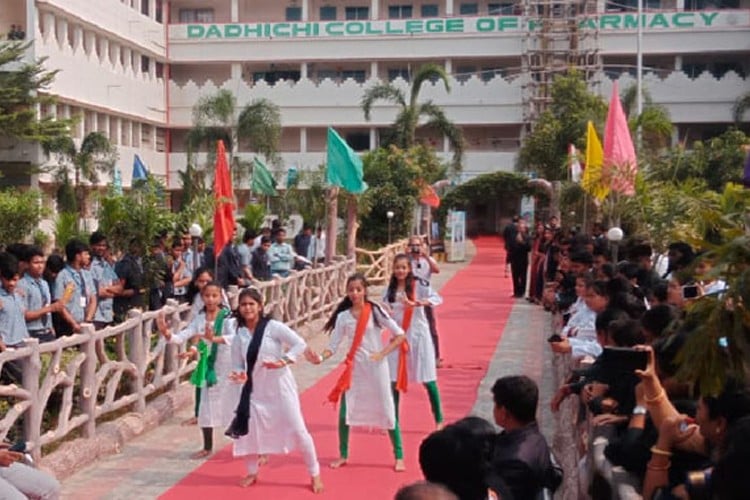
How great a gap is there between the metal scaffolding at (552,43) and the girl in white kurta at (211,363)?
2983 cm

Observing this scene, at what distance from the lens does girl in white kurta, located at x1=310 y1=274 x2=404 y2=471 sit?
21.5 ft

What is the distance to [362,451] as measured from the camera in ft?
23.2

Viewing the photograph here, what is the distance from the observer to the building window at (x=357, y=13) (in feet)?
127

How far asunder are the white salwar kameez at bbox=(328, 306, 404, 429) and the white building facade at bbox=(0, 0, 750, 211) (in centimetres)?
2830

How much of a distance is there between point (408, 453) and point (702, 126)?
33273 mm

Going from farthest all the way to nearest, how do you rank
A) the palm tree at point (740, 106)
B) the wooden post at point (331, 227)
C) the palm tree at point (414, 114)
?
1. the palm tree at point (740, 106)
2. the palm tree at point (414, 114)
3. the wooden post at point (331, 227)

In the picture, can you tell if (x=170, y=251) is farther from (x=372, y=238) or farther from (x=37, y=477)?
(x=372, y=238)

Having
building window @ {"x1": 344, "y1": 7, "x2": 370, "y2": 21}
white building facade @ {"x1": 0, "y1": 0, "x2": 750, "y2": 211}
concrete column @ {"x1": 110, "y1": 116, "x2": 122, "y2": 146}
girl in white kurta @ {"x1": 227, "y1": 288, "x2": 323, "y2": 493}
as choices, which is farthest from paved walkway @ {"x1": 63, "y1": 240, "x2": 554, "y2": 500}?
building window @ {"x1": 344, "y1": 7, "x2": 370, "y2": 21}

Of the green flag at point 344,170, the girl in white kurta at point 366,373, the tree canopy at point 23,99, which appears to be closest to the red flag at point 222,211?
the girl in white kurta at point 366,373

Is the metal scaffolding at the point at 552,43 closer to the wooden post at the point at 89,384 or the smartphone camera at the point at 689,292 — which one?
the wooden post at the point at 89,384

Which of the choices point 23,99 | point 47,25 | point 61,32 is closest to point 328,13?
point 61,32

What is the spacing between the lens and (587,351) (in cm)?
609

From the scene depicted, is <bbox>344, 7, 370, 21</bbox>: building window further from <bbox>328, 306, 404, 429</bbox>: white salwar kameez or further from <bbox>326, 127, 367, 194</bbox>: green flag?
<bbox>328, 306, 404, 429</bbox>: white salwar kameez

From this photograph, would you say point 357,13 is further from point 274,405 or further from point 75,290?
point 274,405
